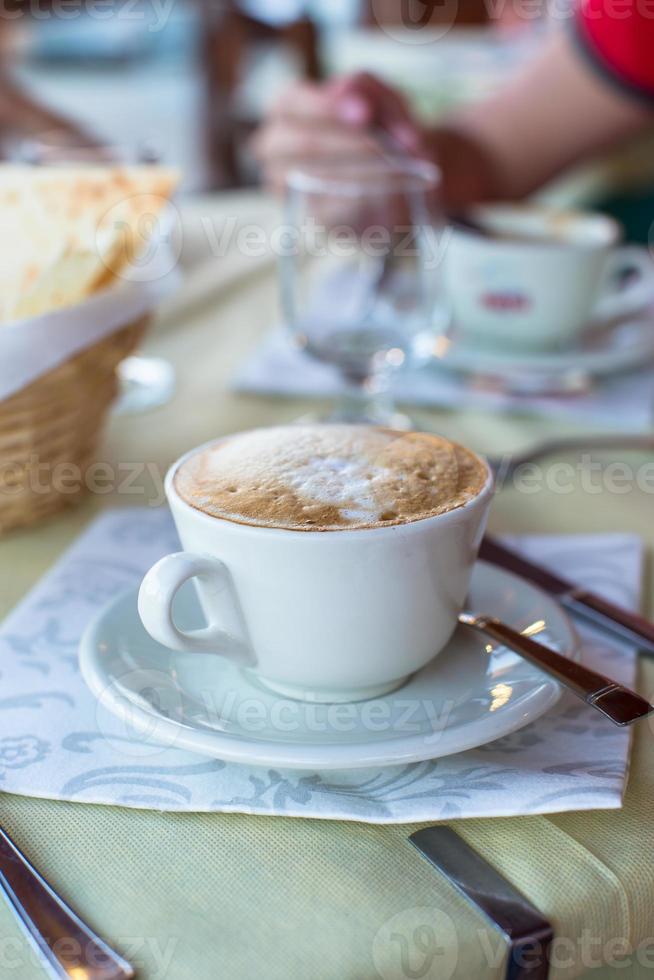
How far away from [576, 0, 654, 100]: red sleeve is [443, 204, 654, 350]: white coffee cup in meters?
0.43

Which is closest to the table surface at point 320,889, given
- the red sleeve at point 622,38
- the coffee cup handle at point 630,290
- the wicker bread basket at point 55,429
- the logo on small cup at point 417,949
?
the logo on small cup at point 417,949

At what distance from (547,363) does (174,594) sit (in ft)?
1.57

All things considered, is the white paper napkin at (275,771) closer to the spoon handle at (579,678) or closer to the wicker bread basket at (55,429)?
the spoon handle at (579,678)

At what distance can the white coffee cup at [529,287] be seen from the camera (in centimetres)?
77

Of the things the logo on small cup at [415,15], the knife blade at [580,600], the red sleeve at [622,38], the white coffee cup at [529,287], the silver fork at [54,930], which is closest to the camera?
the silver fork at [54,930]

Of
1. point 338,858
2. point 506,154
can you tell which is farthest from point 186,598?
point 506,154

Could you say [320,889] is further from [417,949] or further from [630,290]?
[630,290]

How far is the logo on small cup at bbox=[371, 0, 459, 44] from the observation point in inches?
121

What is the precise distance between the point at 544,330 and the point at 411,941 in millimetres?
583

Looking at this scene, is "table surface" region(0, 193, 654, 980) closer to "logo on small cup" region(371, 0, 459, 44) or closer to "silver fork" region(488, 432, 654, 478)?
"silver fork" region(488, 432, 654, 478)

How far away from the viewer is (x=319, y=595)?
1.19 ft

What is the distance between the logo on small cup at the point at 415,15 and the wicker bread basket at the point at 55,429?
2.60 metres

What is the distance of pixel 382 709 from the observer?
1.24 feet

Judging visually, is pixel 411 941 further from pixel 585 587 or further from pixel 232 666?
pixel 585 587
